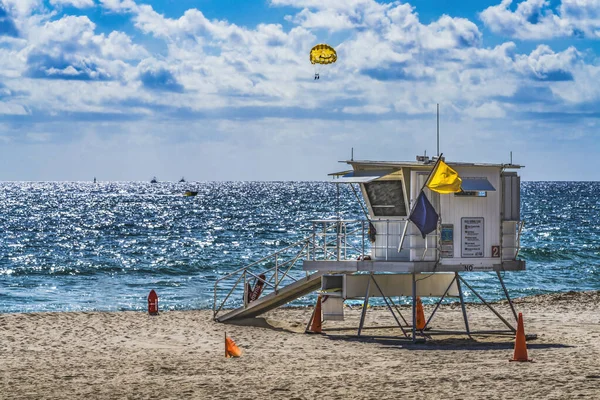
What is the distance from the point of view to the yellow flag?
2094 cm

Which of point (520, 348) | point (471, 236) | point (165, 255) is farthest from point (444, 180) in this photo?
point (165, 255)

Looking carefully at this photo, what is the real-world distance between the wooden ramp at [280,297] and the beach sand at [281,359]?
0.36 metres

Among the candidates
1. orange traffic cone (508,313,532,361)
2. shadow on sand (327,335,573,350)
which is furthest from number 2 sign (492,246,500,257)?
orange traffic cone (508,313,532,361)

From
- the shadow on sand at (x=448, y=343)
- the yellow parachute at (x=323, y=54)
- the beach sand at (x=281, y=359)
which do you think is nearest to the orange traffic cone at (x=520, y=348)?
the beach sand at (x=281, y=359)

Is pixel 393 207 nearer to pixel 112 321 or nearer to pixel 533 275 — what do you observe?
pixel 112 321

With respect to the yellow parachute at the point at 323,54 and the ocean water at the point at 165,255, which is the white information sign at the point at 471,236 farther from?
the yellow parachute at the point at 323,54

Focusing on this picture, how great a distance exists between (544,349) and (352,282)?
5.24 metres

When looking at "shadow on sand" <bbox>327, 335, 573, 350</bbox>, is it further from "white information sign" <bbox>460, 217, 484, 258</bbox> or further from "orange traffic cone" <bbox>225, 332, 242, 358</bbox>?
"orange traffic cone" <bbox>225, 332, 242, 358</bbox>

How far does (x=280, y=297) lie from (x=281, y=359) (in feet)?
18.2

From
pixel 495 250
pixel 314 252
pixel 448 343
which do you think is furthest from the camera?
pixel 314 252

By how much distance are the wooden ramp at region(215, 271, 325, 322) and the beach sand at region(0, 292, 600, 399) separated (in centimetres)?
36

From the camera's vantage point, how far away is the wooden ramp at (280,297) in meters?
24.2

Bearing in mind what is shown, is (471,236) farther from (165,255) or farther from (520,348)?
(165,255)

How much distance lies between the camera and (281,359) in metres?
19.7
